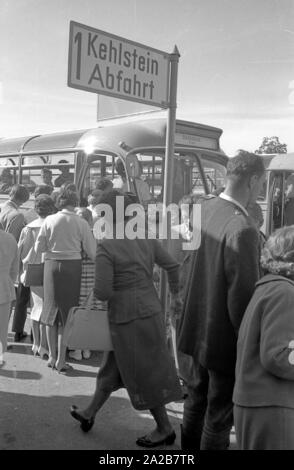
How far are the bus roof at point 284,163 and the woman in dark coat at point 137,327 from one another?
968 centimetres

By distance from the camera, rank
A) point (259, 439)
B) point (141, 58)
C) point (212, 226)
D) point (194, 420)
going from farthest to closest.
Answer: point (141, 58) < point (194, 420) < point (212, 226) < point (259, 439)

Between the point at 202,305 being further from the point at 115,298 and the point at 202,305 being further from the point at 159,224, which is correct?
the point at 159,224

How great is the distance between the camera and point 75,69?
11.7 feet

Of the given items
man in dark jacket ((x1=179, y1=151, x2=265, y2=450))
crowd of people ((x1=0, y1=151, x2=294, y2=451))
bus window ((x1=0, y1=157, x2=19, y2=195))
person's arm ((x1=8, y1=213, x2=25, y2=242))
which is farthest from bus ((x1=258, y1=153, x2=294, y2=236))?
man in dark jacket ((x1=179, y1=151, x2=265, y2=450))

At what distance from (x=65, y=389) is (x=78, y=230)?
1590mm

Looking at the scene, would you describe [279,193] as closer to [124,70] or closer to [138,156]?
[138,156]

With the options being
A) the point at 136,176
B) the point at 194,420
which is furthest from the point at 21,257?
the point at 194,420

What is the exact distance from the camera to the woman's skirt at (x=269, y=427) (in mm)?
2244

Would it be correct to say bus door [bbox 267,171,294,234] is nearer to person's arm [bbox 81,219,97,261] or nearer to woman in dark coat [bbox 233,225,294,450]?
person's arm [bbox 81,219,97,261]

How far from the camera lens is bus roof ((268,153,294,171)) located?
12.5 meters

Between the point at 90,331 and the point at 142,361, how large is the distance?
16.6 inches

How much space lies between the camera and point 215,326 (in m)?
2.90

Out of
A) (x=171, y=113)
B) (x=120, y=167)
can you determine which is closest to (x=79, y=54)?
(x=171, y=113)

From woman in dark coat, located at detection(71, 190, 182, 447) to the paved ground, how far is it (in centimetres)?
33
